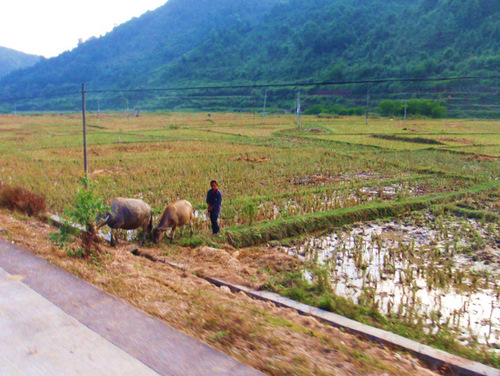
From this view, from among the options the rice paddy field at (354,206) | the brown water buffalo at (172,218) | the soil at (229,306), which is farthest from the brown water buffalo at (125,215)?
the rice paddy field at (354,206)

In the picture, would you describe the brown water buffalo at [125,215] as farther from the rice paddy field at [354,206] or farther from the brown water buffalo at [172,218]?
the rice paddy field at [354,206]

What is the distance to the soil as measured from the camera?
3.92m

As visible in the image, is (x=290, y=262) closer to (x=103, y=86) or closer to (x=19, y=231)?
(x=19, y=231)

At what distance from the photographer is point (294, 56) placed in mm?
85750

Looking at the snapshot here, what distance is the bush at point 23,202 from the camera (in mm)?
9938

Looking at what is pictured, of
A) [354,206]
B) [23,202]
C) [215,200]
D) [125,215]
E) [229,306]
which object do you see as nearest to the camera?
[229,306]

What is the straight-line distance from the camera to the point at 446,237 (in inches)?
351

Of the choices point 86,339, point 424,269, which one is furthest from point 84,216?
point 424,269

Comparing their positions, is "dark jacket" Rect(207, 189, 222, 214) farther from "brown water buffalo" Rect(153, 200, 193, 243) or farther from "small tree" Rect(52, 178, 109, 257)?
"small tree" Rect(52, 178, 109, 257)

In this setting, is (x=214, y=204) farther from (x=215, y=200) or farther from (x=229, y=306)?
(x=229, y=306)

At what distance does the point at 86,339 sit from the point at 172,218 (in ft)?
13.1

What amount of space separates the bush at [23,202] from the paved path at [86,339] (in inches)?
186

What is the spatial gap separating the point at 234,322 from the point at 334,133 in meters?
27.8

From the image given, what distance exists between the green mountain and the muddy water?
24686 millimetres
